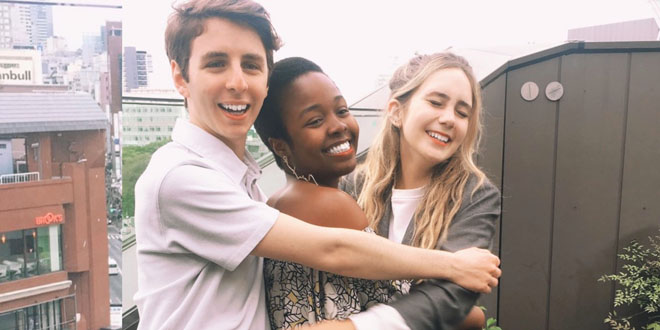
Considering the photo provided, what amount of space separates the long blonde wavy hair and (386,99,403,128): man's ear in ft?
0.05

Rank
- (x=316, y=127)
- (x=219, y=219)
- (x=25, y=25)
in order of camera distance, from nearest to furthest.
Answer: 1. (x=219, y=219)
2. (x=316, y=127)
3. (x=25, y=25)

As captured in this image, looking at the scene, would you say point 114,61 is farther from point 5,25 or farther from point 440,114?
point 440,114

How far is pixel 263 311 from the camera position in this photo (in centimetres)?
97

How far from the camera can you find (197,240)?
0.88m

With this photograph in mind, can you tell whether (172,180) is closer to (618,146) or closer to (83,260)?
(83,260)

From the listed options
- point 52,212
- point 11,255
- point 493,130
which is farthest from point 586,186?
point 11,255

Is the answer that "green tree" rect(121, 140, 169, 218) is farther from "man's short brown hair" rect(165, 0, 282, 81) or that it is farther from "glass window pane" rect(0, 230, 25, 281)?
"man's short brown hair" rect(165, 0, 282, 81)

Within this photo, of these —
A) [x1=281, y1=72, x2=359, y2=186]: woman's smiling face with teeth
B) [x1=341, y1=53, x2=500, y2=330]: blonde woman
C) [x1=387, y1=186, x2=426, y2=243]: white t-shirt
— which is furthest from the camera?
[x1=387, y1=186, x2=426, y2=243]: white t-shirt

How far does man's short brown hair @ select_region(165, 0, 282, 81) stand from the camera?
0.91 meters

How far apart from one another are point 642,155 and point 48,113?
260cm

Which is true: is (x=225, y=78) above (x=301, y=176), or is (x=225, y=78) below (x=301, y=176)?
above

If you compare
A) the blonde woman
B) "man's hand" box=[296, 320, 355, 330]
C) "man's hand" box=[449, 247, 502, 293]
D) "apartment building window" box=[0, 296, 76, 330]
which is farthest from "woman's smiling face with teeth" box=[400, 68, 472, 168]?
"apartment building window" box=[0, 296, 76, 330]

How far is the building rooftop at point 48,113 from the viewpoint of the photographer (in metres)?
1.33

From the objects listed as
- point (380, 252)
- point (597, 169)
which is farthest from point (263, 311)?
point (597, 169)
